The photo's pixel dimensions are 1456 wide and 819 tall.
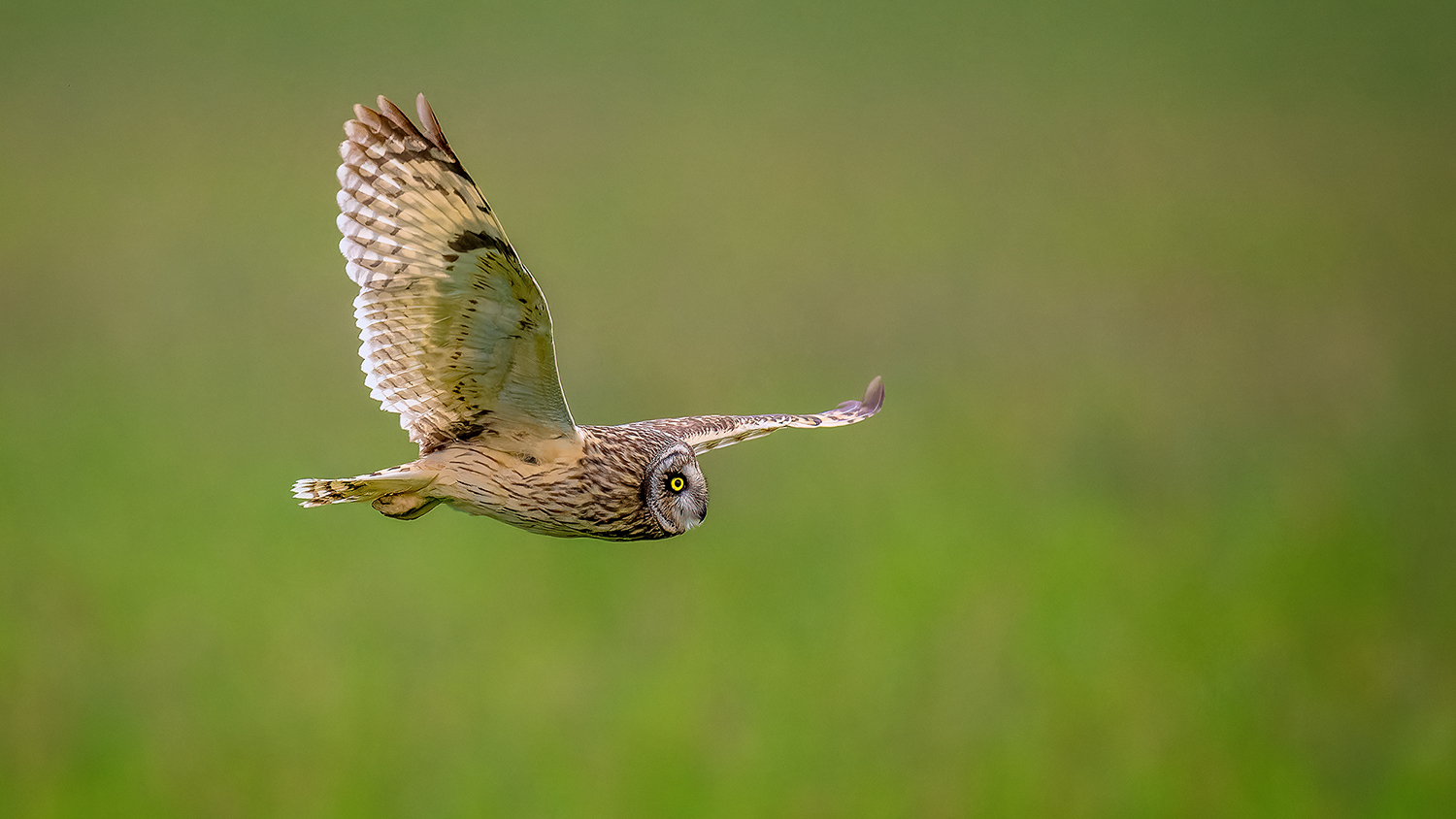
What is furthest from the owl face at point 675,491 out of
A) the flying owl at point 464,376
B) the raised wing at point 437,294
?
the raised wing at point 437,294

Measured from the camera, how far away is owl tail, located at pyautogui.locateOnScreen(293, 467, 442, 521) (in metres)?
3.78

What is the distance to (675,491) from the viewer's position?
3979mm

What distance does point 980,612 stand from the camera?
619 inches

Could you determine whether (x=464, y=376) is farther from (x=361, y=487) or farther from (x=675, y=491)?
(x=675, y=491)

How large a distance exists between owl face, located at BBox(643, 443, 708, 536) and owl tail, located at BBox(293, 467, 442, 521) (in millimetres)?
520

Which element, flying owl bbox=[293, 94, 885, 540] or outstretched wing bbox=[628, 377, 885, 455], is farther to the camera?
outstretched wing bbox=[628, 377, 885, 455]

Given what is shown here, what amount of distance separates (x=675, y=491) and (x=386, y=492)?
70 cm

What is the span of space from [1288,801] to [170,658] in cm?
1040

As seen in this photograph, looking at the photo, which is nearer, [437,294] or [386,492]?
[437,294]

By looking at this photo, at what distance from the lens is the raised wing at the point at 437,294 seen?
3.60 meters

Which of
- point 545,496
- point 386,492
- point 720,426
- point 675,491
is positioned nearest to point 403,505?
point 386,492

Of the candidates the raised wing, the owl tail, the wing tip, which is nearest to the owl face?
the raised wing

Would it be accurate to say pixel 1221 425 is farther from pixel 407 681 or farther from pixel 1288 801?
pixel 407 681

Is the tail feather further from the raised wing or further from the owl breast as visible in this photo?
the raised wing
